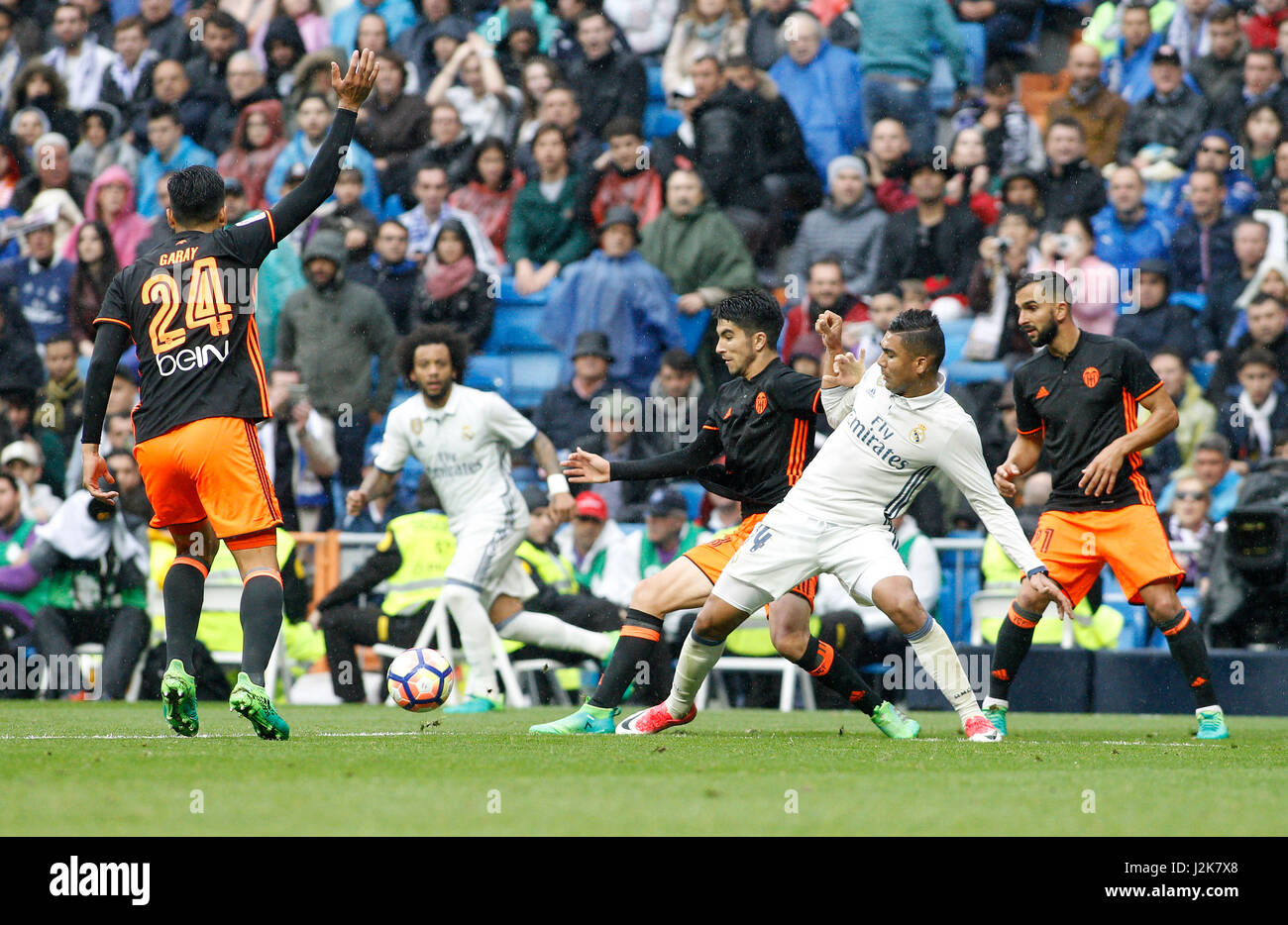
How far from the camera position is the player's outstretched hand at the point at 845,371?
7.70 metres

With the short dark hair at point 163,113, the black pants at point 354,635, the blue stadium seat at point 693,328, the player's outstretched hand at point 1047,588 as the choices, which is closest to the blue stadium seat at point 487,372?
the blue stadium seat at point 693,328

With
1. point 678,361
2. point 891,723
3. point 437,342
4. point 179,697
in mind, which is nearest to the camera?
point 179,697

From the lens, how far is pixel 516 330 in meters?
16.7

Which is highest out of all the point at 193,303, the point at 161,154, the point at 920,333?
the point at 161,154

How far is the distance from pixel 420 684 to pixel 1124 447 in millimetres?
3656

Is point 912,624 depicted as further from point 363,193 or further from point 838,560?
point 363,193

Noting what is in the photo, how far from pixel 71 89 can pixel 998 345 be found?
35.6ft

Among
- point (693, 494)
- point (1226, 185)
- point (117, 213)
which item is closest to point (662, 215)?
point (693, 494)

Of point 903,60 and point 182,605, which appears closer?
point 182,605

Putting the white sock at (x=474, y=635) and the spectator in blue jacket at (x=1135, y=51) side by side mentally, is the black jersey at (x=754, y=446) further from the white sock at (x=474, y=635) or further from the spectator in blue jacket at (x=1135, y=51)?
the spectator in blue jacket at (x=1135, y=51)

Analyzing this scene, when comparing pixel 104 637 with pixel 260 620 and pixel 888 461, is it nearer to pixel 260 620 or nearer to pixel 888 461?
pixel 260 620

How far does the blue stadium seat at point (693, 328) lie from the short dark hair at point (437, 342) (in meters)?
3.94

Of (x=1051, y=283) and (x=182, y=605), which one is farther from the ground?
(x=1051, y=283)

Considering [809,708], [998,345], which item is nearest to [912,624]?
[809,708]
